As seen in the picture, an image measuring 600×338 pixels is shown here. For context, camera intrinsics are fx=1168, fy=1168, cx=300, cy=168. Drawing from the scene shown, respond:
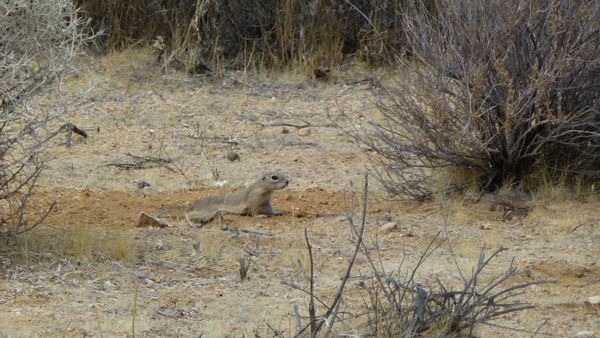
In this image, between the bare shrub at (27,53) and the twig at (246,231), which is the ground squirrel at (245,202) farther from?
the bare shrub at (27,53)

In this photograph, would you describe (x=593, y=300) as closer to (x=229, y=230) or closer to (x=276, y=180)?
(x=229, y=230)

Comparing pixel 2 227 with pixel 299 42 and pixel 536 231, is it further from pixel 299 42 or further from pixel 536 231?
pixel 299 42

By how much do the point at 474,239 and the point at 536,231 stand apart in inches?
21.7

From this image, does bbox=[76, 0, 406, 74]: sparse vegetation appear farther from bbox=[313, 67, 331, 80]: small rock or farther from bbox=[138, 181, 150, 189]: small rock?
bbox=[138, 181, 150, 189]: small rock

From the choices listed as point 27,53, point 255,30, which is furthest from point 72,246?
point 255,30

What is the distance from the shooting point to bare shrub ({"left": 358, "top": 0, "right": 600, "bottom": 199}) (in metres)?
8.97

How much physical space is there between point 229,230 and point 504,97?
2.48 meters

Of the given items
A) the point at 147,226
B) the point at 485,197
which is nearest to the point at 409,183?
the point at 485,197

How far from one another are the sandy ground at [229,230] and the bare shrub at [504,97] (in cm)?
42

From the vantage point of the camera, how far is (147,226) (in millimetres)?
8297

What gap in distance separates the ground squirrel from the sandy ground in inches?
5.2

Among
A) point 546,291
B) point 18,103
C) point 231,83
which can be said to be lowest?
point 231,83

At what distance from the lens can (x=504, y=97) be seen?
9.19 meters

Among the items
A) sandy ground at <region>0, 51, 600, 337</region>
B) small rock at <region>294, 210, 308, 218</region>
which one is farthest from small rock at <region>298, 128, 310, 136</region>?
small rock at <region>294, 210, 308, 218</region>
